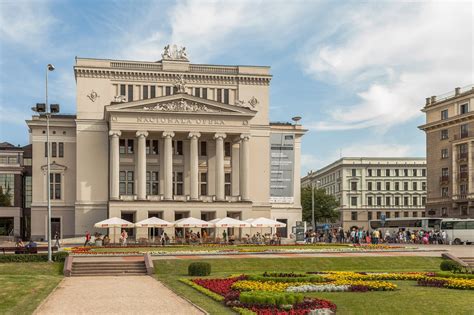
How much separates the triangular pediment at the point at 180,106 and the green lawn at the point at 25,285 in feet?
146

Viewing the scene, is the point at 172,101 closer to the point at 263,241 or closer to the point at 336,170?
the point at 263,241

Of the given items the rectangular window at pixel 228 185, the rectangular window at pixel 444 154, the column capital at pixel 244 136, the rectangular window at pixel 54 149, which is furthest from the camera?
the rectangular window at pixel 444 154

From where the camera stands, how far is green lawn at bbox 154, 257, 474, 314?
24.3m

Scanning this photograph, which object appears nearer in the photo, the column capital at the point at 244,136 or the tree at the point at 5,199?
the column capital at the point at 244,136

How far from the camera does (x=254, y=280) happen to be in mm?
32812

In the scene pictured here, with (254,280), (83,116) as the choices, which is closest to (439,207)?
(83,116)

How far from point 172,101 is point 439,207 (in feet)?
178

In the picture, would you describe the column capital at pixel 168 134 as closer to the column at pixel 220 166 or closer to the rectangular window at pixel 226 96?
the column at pixel 220 166

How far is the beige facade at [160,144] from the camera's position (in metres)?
87.2

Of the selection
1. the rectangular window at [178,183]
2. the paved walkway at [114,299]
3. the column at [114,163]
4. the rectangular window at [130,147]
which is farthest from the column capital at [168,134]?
the paved walkway at [114,299]

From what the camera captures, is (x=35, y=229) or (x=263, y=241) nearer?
(x=263, y=241)

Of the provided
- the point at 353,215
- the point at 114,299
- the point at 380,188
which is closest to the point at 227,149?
the point at 114,299

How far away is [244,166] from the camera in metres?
89.2

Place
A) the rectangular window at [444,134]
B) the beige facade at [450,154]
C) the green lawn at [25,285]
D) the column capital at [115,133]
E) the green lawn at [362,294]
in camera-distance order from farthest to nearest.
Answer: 1. the rectangular window at [444,134]
2. the beige facade at [450,154]
3. the column capital at [115,133]
4. the green lawn at [25,285]
5. the green lawn at [362,294]
